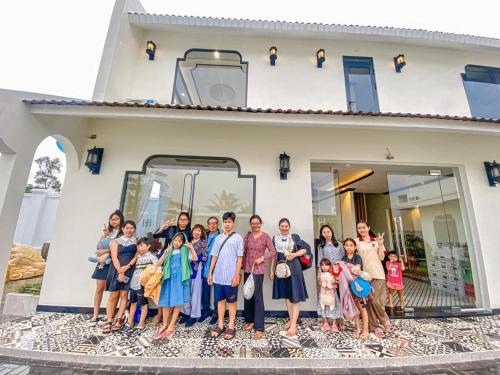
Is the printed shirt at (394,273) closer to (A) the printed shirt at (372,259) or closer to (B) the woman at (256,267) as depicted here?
(A) the printed shirt at (372,259)

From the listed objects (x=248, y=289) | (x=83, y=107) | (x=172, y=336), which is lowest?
(x=172, y=336)

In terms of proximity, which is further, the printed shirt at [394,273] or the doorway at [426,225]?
the doorway at [426,225]

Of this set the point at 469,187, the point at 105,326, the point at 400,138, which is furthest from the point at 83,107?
the point at 469,187

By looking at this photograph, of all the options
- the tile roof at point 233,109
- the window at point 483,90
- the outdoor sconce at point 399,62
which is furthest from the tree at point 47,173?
the window at point 483,90

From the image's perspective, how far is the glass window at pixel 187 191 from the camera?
12.9ft

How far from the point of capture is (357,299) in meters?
2.99

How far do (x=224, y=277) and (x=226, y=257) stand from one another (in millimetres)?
273

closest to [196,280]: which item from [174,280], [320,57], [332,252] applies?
[174,280]

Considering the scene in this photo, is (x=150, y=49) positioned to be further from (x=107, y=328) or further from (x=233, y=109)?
(x=107, y=328)

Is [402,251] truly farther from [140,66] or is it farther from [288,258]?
[140,66]

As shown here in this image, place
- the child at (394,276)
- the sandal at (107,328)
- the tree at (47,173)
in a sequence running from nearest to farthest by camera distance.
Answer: the sandal at (107,328)
the child at (394,276)
the tree at (47,173)

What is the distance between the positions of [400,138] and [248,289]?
171 inches

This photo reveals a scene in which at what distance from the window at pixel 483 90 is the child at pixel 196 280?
7.24 meters

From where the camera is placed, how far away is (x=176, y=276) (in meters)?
2.93
